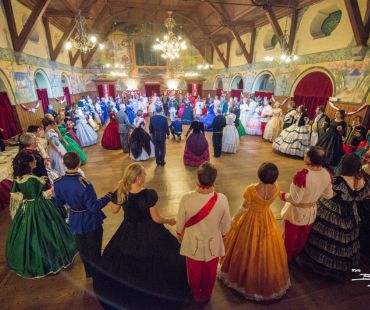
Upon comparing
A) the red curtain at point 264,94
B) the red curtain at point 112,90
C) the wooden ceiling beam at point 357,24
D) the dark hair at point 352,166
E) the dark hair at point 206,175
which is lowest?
the dark hair at point 352,166

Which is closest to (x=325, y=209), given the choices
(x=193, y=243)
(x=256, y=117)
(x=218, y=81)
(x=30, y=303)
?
(x=193, y=243)

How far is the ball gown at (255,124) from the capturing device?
30.9ft

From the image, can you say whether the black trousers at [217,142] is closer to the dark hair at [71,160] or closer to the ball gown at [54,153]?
the ball gown at [54,153]

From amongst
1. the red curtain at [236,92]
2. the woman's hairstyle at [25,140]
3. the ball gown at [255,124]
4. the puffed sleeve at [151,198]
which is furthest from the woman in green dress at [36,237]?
the red curtain at [236,92]

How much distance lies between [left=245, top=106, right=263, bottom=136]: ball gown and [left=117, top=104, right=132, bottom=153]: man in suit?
5.55 m

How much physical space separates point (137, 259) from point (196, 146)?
4064mm

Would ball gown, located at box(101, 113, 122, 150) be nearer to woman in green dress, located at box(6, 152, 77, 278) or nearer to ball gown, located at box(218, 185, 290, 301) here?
woman in green dress, located at box(6, 152, 77, 278)

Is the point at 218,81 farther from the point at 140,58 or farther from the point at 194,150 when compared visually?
the point at 194,150

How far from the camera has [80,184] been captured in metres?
1.94

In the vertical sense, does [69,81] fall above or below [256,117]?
above

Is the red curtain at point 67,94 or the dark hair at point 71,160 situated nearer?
the dark hair at point 71,160

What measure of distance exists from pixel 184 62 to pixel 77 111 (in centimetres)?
1298

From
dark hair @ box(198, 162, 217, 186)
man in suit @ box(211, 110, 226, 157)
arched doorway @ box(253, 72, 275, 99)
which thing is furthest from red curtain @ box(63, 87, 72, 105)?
dark hair @ box(198, 162, 217, 186)

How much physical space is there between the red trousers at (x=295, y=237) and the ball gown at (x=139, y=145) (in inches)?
182
